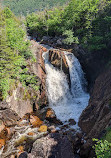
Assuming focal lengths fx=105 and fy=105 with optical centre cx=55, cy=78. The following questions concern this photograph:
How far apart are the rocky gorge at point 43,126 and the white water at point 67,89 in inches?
47.9

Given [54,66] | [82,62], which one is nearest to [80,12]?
[82,62]

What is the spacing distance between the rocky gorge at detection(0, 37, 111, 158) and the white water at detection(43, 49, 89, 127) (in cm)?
122

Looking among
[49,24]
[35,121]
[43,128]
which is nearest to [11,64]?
[35,121]

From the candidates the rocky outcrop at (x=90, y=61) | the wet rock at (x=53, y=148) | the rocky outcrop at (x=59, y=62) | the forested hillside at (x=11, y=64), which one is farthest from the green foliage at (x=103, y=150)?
the rocky outcrop at (x=90, y=61)

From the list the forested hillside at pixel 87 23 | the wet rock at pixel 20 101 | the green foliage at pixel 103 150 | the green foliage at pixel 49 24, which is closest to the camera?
the green foliage at pixel 103 150

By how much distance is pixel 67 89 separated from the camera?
21.2m

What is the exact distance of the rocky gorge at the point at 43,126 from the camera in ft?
26.7

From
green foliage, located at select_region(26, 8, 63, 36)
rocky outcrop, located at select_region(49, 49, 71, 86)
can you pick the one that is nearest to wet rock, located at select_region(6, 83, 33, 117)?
rocky outcrop, located at select_region(49, 49, 71, 86)

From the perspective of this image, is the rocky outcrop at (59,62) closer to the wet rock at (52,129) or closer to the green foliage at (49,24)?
the wet rock at (52,129)

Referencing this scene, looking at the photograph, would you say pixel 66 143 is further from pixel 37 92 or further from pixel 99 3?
pixel 99 3

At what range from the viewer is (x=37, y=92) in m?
17.6

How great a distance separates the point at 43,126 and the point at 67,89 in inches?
386

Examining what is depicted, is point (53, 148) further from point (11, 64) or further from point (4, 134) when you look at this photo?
point (11, 64)

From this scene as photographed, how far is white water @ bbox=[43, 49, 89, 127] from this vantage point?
59.3 feet
